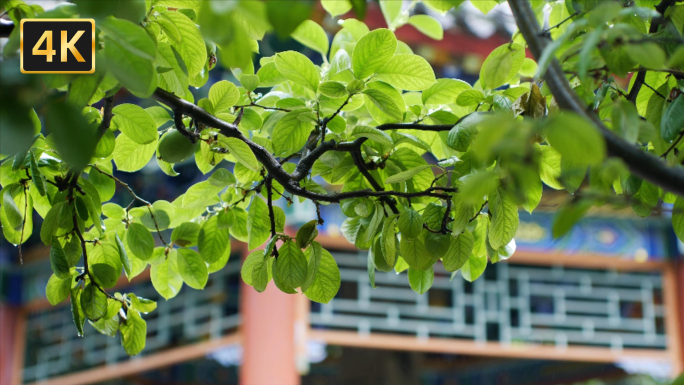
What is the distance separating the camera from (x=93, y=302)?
641 mm

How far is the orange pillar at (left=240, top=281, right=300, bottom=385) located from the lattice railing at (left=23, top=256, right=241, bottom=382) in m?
0.28

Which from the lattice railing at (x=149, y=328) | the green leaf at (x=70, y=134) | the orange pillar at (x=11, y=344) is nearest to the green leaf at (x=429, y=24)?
the green leaf at (x=70, y=134)

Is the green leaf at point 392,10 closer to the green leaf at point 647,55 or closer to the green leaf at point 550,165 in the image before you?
the green leaf at point 550,165

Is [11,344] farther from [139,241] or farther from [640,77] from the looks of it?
[640,77]

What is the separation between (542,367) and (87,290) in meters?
4.78

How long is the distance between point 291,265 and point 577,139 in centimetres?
35

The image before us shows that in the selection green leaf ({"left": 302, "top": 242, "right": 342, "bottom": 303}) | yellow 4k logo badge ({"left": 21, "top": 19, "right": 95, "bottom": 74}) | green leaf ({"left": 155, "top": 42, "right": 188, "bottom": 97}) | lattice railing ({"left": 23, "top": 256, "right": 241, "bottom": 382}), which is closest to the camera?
yellow 4k logo badge ({"left": 21, "top": 19, "right": 95, "bottom": 74})

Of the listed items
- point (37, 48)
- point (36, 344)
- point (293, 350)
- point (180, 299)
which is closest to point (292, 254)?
point (37, 48)

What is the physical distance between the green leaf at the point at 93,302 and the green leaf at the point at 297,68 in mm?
284

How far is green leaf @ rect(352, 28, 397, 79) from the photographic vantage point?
60 cm

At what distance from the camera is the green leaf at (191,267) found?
732 mm

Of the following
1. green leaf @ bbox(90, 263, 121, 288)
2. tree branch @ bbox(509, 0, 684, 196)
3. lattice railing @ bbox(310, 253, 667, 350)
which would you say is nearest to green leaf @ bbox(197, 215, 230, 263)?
green leaf @ bbox(90, 263, 121, 288)

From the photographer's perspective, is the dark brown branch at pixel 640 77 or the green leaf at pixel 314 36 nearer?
the dark brown branch at pixel 640 77

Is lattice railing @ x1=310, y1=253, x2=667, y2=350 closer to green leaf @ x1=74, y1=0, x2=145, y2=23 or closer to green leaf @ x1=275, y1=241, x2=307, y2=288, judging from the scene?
Result: green leaf @ x1=275, y1=241, x2=307, y2=288
